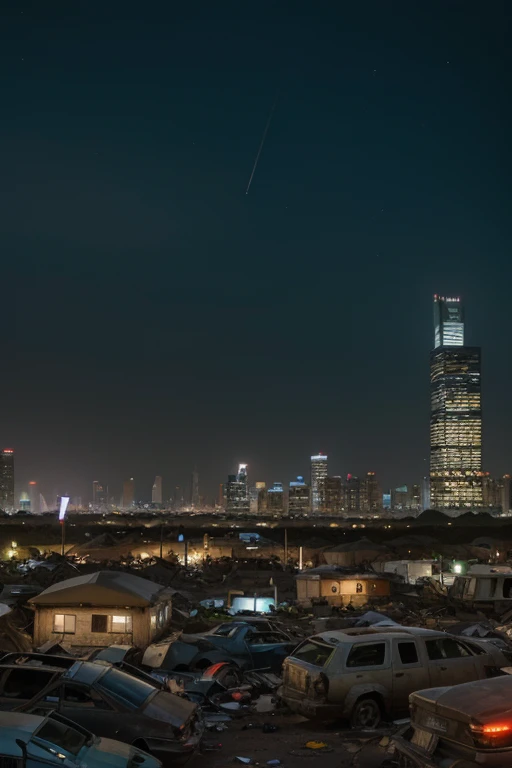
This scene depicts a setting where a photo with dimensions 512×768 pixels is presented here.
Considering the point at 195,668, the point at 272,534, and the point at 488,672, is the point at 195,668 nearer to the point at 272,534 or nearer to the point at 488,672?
the point at 488,672

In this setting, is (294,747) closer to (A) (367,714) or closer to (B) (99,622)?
(A) (367,714)

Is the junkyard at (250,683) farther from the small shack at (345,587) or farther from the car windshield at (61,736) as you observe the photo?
the small shack at (345,587)

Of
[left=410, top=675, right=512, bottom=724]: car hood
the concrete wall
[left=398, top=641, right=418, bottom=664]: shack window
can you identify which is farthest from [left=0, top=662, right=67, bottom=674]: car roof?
the concrete wall

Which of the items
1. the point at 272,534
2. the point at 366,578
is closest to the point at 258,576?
the point at 366,578

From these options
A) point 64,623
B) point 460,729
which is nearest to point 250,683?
point 64,623

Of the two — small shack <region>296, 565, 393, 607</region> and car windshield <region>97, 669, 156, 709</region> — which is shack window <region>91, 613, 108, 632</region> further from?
small shack <region>296, 565, 393, 607</region>
